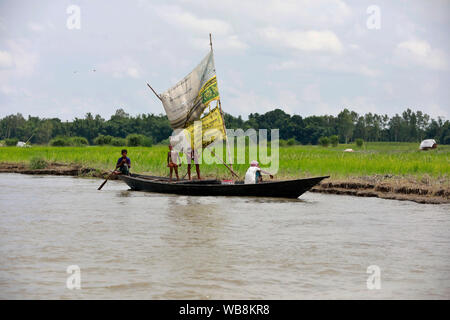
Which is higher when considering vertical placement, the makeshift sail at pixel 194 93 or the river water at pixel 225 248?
the makeshift sail at pixel 194 93

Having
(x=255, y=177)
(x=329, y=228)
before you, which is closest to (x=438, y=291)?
→ (x=329, y=228)

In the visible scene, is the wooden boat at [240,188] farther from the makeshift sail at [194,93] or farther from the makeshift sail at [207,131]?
the makeshift sail at [194,93]

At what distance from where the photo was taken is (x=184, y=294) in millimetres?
4941

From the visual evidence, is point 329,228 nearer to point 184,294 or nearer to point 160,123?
point 184,294

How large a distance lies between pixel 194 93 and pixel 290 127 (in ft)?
161

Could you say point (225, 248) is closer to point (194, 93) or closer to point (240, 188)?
point (240, 188)

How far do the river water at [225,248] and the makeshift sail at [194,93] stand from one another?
2.89 metres

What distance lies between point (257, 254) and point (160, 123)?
56.8 metres

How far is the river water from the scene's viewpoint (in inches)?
202

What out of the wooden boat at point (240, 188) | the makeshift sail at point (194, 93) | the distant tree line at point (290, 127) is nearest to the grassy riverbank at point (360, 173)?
the wooden boat at point (240, 188)

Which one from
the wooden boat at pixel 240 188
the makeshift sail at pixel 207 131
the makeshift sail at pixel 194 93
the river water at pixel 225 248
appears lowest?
the river water at pixel 225 248

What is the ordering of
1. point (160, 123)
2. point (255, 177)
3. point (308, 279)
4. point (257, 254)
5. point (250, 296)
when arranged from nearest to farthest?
point (250, 296) < point (308, 279) < point (257, 254) < point (255, 177) < point (160, 123)

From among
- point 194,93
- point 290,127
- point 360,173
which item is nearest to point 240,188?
point 194,93

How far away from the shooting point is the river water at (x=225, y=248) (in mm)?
5125
